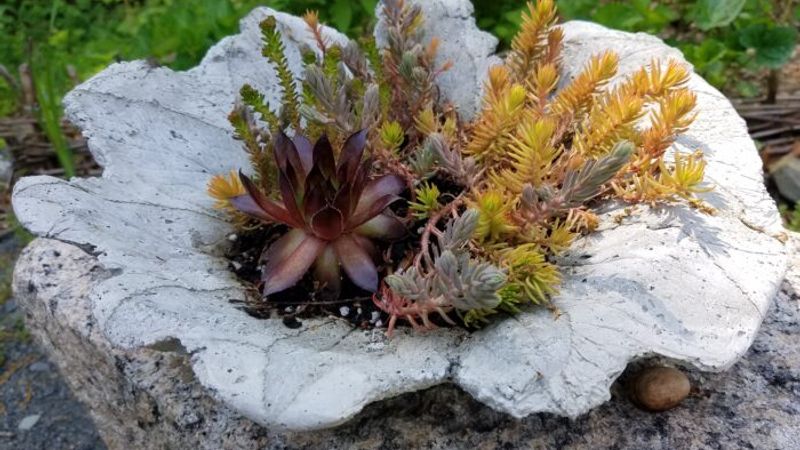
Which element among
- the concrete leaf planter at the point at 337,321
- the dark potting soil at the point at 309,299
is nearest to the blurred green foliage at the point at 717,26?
the concrete leaf planter at the point at 337,321

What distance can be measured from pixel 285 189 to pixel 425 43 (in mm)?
591

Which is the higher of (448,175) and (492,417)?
(448,175)

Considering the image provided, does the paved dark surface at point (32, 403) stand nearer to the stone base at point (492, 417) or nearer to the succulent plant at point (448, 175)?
the stone base at point (492, 417)

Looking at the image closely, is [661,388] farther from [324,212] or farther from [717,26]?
[717,26]

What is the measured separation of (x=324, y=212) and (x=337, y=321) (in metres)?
0.17

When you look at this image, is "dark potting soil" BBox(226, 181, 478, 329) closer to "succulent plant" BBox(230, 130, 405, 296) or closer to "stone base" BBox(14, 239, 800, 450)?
"succulent plant" BBox(230, 130, 405, 296)

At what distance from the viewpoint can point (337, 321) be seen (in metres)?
1.21

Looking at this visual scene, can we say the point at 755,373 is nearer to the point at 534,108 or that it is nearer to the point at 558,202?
the point at 558,202

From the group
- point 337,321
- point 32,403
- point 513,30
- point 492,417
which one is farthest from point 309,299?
point 513,30

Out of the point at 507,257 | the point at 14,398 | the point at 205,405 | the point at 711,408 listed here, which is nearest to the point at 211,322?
the point at 205,405

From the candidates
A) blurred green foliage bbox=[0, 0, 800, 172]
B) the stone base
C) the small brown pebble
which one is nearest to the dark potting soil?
the stone base

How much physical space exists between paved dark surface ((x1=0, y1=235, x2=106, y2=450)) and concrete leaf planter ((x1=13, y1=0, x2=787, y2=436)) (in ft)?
2.98

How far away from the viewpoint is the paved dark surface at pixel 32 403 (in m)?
2.17

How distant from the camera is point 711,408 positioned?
118cm
